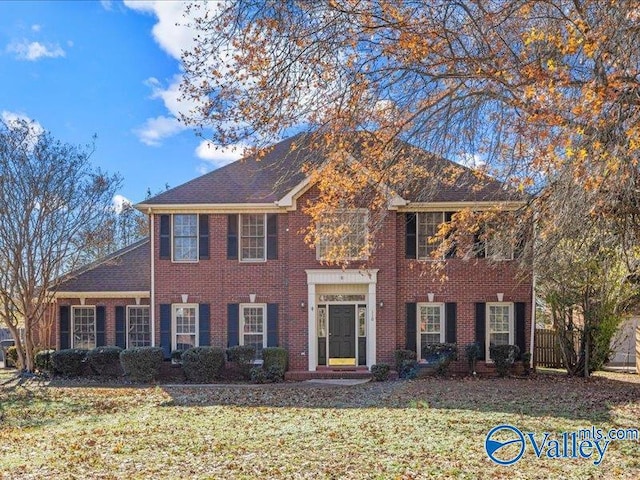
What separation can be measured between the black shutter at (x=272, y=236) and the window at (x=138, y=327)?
16.5 ft

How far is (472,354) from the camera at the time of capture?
1716 cm

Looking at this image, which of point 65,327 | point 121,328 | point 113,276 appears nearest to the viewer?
point 121,328

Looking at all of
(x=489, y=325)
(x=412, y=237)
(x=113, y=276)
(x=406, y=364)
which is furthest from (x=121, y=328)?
(x=489, y=325)

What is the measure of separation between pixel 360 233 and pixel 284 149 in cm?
578

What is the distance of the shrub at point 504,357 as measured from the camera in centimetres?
1686

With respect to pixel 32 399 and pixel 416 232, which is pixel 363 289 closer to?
pixel 416 232

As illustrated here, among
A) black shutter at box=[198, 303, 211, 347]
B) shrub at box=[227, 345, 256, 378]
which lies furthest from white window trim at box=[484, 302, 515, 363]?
black shutter at box=[198, 303, 211, 347]

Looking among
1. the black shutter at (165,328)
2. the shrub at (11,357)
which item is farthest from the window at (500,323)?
the shrub at (11,357)

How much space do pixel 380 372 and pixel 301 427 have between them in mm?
7391

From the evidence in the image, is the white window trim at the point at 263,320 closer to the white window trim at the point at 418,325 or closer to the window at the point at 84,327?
the white window trim at the point at 418,325

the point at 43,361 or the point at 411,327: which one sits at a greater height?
the point at 411,327

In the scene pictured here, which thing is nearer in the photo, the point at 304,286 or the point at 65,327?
the point at 304,286

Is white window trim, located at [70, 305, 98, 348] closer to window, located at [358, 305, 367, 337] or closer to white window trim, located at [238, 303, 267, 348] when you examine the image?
white window trim, located at [238, 303, 267, 348]

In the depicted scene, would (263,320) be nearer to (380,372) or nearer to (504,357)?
(380,372)
